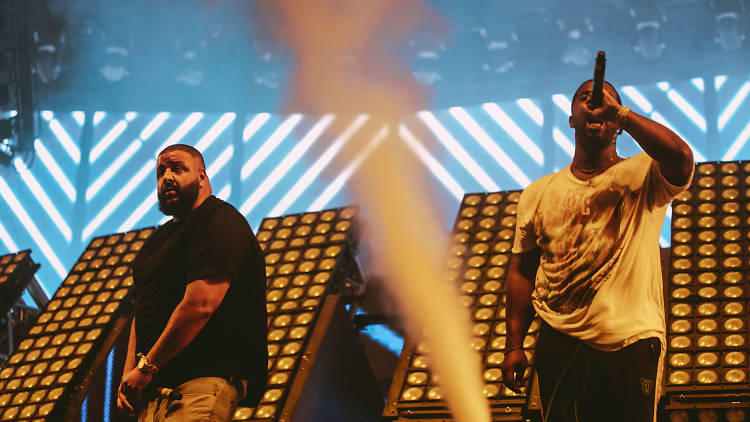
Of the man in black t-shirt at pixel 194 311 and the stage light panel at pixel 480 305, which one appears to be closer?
the man in black t-shirt at pixel 194 311

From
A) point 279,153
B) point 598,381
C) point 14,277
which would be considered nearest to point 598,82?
point 598,381

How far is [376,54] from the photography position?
9.35 m

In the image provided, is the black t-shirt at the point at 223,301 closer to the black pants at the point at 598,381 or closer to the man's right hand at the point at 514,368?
the man's right hand at the point at 514,368

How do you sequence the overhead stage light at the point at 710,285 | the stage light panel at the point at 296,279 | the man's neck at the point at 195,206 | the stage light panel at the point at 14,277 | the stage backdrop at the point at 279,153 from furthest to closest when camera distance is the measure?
1. the stage backdrop at the point at 279,153
2. the stage light panel at the point at 14,277
3. the stage light panel at the point at 296,279
4. the overhead stage light at the point at 710,285
5. the man's neck at the point at 195,206

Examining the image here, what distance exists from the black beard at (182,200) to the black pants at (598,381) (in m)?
1.15

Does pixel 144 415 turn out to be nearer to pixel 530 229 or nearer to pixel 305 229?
pixel 530 229

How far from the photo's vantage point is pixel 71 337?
17.2 feet

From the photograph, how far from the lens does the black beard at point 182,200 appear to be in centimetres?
267

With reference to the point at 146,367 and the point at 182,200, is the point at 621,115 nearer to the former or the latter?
the point at 182,200

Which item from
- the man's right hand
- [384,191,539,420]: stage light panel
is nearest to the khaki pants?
the man's right hand

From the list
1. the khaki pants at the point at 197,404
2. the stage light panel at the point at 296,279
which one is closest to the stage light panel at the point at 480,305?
the stage light panel at the point at 296,279

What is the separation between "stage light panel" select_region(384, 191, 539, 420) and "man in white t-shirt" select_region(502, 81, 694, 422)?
1.48m

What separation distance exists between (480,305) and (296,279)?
121 cm

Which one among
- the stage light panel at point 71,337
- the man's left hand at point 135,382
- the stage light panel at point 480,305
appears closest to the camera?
the man's left hand at point 135,382
